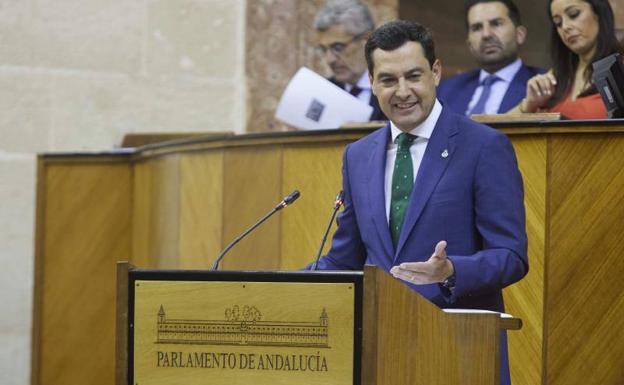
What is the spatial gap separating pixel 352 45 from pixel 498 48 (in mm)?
890

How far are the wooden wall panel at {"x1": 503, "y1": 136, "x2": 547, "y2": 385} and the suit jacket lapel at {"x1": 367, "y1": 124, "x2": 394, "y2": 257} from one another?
1309 millimetres

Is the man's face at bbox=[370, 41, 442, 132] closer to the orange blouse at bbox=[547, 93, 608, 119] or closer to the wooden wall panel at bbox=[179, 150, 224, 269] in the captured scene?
the orange blouse at bbox=[547, 93, 608, 119]

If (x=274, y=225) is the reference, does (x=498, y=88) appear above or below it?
above

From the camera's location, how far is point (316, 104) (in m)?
6.30

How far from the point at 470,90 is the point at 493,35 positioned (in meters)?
0.28

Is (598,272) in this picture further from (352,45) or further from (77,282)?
(77,282)

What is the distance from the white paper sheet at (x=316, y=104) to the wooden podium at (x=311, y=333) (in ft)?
9.56

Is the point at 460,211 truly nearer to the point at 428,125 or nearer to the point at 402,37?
the point at 428,125

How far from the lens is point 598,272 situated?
16.4 ft

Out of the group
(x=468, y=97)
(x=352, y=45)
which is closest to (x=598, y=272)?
(x=468, y=97)

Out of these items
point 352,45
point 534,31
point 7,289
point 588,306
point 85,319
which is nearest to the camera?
point 588,306

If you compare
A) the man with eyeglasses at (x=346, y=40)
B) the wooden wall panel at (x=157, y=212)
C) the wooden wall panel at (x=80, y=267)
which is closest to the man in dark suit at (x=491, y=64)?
the man with eyeglasses at (x=346, y=40)

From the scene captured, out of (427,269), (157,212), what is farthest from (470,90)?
(427,269)

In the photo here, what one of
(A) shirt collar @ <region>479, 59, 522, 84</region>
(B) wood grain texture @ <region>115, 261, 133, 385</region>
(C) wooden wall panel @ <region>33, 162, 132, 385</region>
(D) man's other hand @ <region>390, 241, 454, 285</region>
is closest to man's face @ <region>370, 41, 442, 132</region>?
(D) man's other hand @ <region>390, 241, 454, 285</region>
